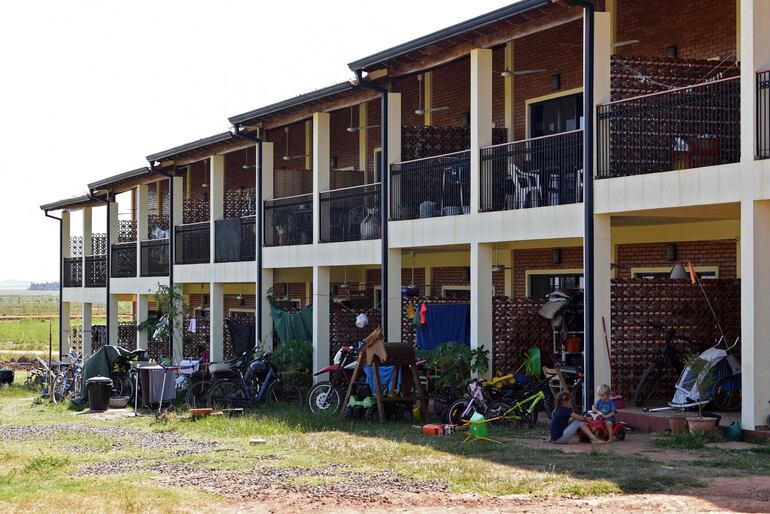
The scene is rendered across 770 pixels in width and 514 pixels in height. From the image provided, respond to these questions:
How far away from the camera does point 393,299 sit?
20250 millimetres

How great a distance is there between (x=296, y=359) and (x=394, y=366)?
5.13 m

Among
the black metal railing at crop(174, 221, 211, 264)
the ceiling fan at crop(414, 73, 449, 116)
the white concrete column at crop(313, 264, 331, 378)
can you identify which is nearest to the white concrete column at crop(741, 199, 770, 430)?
the ceiling fan at crop(414, 73, 449, 116)

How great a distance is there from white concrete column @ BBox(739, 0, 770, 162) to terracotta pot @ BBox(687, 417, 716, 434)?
3.11 meters

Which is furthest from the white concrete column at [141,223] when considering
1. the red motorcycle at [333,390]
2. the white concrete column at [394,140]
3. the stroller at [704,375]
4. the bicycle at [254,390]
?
the stroller at [704,375]

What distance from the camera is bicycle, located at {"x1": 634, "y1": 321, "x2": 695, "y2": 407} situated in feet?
53.9

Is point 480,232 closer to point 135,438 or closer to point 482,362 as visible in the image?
point 482,362

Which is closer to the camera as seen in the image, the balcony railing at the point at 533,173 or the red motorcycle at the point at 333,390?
the balcony railing at the point at 533,173

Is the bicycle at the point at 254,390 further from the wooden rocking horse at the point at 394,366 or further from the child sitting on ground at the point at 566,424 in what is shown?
the child sitting on ground at the point at 566,424

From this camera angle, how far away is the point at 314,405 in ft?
63.3

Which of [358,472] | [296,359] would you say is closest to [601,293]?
[358,472]

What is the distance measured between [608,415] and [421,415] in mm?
3829

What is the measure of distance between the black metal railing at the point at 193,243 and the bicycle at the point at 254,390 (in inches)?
268

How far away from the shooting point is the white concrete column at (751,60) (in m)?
13.6

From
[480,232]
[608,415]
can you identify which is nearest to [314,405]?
[480,232]
